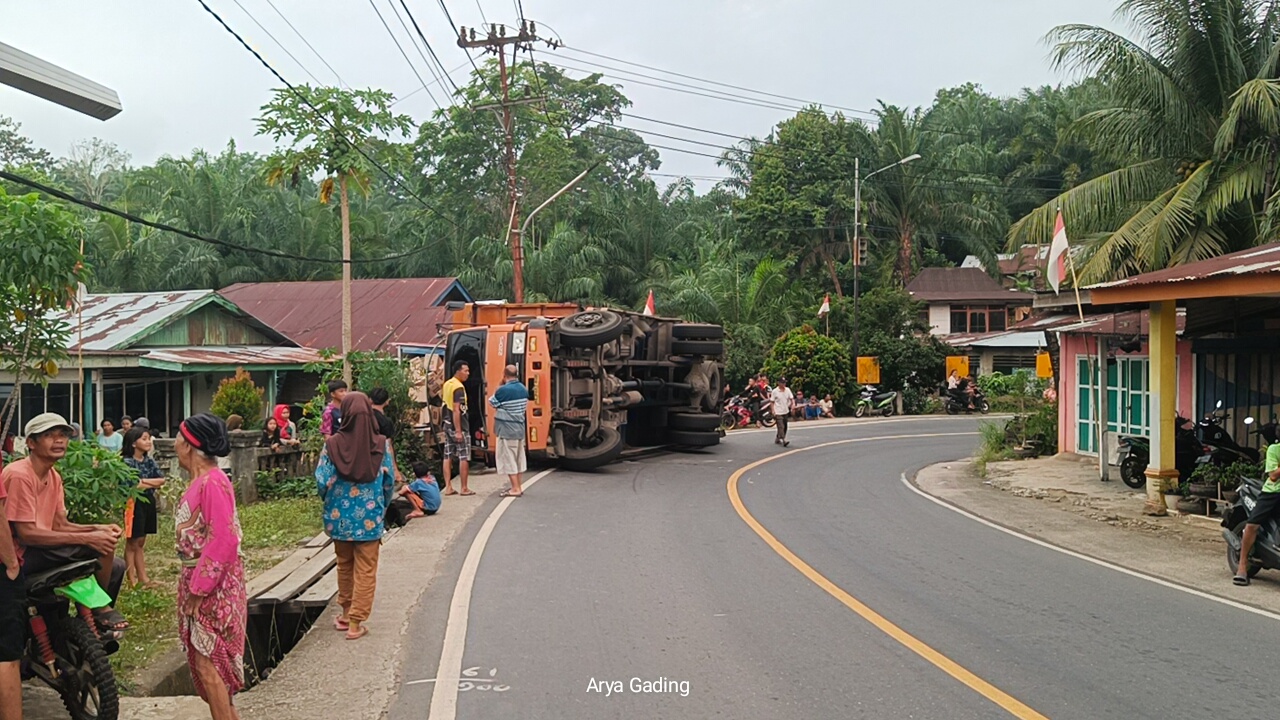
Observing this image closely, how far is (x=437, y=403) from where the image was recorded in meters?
20.7

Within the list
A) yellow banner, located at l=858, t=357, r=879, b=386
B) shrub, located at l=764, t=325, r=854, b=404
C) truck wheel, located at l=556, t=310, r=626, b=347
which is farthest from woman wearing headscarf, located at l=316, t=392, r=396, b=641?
yellow banner, located at l=858, t=357, r=879, b=386

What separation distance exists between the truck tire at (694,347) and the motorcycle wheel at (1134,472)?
308 inches

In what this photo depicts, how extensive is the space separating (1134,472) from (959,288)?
115 feet

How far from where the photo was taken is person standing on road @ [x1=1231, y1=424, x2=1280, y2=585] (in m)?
10.0

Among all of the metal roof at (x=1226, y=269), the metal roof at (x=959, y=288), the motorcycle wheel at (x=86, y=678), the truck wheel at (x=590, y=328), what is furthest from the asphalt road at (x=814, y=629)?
the metal roof at (x=959, y=288)

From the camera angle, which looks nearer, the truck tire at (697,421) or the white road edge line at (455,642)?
the white road edge line at (455,642)

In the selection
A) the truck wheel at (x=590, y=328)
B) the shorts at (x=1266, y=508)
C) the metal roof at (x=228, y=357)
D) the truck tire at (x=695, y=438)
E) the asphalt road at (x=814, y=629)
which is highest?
the truck wheel at (x=590, y=328)

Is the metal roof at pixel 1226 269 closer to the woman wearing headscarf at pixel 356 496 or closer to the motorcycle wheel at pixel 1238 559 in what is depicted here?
the motorcycle wheel at pixel 1238 559

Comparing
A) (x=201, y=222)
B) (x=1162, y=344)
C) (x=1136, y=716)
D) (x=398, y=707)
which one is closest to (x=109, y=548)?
(x=398, y=707)

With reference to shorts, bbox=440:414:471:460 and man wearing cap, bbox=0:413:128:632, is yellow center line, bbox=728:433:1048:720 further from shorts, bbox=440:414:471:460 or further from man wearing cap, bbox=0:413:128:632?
man wearing cap, bbox=0:413:128:632

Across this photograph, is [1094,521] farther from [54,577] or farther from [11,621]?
[11,621]

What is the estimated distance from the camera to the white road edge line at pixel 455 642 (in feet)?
21.7

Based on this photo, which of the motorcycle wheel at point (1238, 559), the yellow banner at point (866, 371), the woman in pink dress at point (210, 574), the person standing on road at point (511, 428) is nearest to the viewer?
the woman in pink dress at point (210, 574)

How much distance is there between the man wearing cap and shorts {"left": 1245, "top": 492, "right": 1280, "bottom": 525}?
9388 mm
